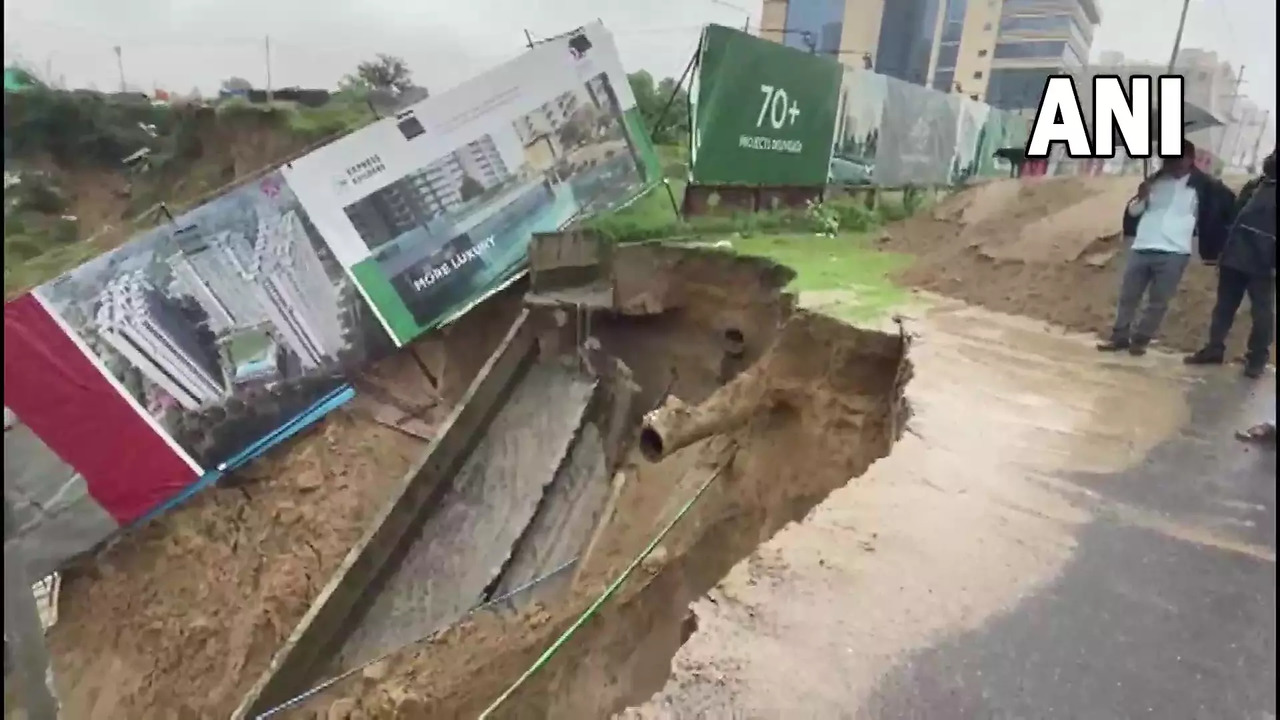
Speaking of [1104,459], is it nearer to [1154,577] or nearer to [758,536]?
[1154,577]

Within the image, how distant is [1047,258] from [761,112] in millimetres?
3705

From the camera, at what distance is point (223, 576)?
7.08 meters

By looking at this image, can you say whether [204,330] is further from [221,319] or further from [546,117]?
[546,117]

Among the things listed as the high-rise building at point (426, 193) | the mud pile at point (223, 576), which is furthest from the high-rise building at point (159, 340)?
the high-rise building at point (426, 193)

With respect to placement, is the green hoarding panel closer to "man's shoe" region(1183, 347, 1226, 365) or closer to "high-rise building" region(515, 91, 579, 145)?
"high-rise building" region(515, 91, 579, 145)

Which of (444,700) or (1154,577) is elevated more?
(1154,577)

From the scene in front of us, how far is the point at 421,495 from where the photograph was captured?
691 centimetres

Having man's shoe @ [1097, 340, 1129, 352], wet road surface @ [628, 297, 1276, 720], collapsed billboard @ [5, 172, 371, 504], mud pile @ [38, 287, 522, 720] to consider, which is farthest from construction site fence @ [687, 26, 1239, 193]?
wet road surface @ [628, 297, 1276, 720]

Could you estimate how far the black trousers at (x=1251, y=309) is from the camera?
4.24 meters

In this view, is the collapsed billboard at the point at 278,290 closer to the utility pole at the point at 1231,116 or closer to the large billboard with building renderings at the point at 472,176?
the large billboard with building renderings at the point at 472,176

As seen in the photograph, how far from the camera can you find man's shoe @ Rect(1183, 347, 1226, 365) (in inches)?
179

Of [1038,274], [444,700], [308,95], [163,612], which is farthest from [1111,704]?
[308,95]

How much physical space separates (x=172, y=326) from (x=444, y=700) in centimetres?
375

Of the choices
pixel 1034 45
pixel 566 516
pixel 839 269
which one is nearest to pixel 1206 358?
pixel 839 269
